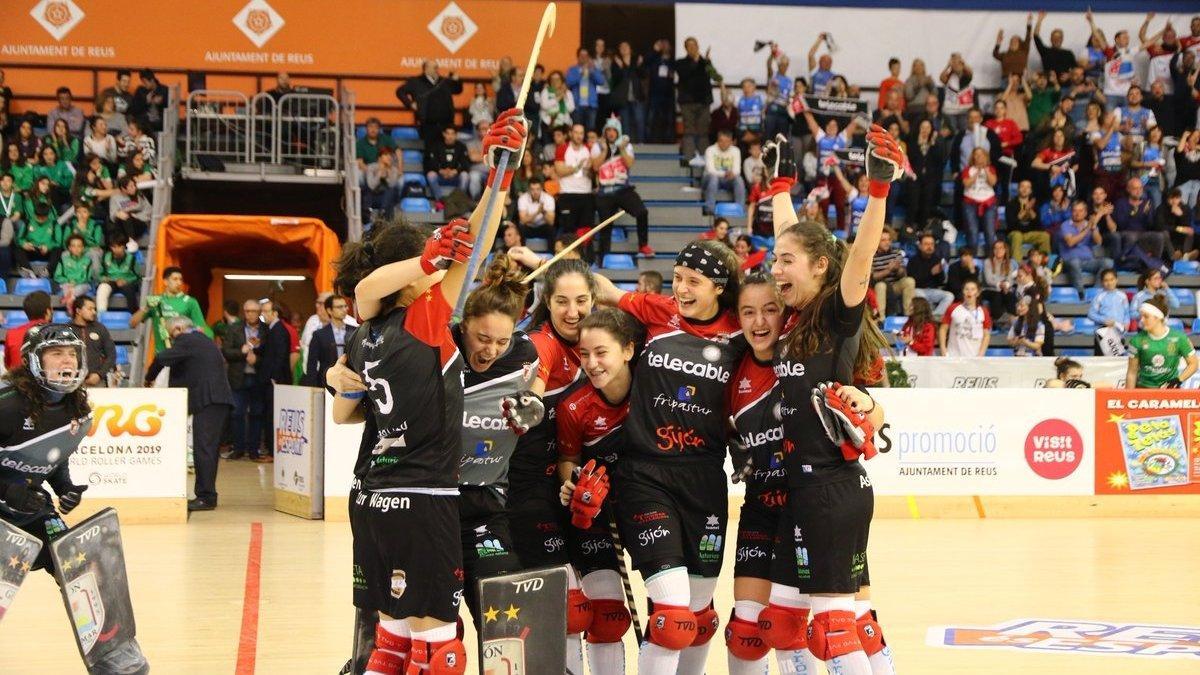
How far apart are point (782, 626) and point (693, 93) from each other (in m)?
15.7

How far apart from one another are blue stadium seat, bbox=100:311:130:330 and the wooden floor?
4.87m

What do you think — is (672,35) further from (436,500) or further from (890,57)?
(436,500)

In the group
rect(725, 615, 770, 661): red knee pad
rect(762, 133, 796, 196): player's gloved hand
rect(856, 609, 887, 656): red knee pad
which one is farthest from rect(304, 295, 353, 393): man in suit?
rect(856, 609, 887, 656): red knee pad


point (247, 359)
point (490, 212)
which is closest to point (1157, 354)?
point (247, 359)

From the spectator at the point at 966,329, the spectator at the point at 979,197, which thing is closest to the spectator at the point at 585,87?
the spectator at the point at 979,197

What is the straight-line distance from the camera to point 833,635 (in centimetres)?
510

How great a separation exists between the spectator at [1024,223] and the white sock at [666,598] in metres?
15.2

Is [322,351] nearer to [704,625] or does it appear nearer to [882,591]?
[882,591]

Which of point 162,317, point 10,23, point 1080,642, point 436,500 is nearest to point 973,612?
point 1080,642

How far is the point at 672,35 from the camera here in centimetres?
2223

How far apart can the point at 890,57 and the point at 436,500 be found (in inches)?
762

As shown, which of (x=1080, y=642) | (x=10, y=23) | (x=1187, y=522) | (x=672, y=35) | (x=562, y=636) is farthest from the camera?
(x=672, y=35)

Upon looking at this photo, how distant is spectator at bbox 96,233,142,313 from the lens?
1708 cm

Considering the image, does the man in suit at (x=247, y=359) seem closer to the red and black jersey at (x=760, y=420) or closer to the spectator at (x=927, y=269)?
the spectator at (x=927, y=269)
